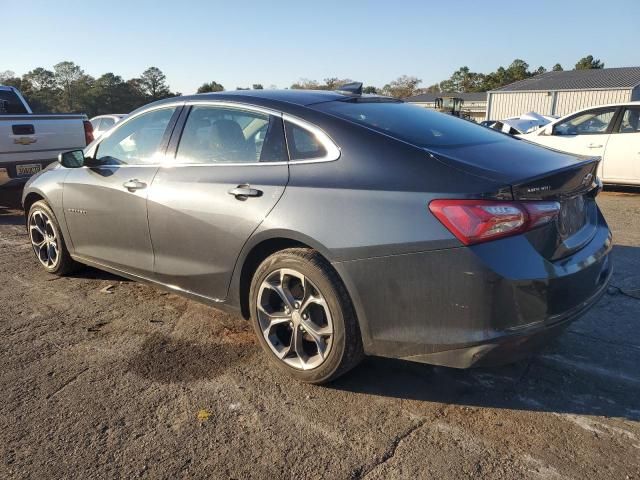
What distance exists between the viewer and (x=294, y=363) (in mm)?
2988

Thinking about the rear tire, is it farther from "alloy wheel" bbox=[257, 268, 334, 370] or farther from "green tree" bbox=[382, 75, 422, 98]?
"green tree" bbox=[382, 75, 422, 98]

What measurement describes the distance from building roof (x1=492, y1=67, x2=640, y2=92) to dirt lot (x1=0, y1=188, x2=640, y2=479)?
46870 millimetres

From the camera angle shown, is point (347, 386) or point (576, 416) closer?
point (576, 416)

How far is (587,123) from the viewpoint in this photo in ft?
30.5

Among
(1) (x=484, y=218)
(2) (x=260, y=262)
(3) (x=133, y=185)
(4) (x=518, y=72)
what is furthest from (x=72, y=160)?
(4) (x=518, y=72)

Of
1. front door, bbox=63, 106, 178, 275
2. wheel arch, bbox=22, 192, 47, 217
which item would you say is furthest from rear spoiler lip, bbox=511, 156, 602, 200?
wheel arch, bbox=22, 192, 47, 217

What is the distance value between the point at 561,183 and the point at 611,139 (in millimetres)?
7383

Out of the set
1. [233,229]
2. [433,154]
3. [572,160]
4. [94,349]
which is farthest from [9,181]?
[572,160]

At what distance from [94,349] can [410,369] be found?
210 centimetres

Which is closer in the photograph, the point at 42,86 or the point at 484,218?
the point at 484,218

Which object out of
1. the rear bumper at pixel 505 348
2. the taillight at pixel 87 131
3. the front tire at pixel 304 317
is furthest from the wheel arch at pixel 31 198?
the rear bumper at pixel 505 348

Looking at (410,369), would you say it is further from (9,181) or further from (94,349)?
(9,181)

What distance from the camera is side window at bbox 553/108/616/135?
898 cm

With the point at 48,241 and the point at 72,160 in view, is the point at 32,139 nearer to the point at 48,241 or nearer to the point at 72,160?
the point at 48,241
